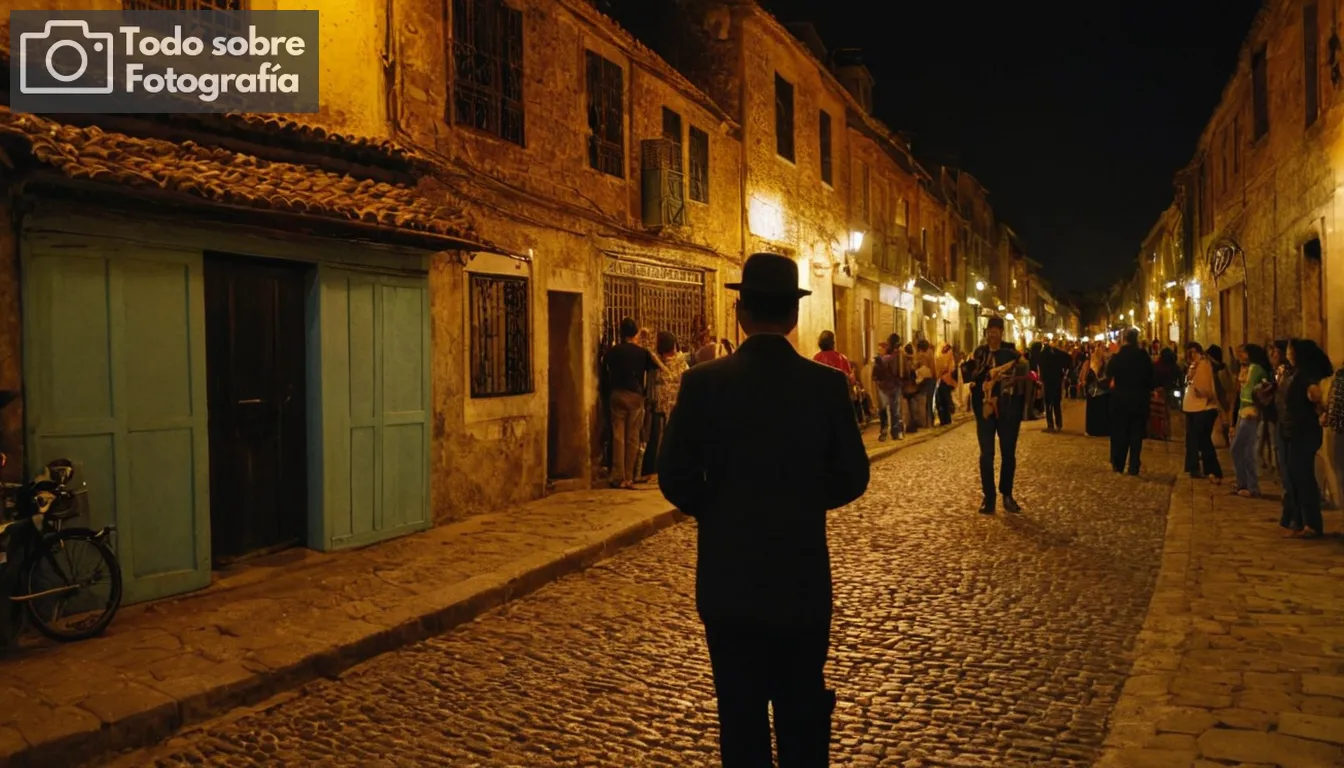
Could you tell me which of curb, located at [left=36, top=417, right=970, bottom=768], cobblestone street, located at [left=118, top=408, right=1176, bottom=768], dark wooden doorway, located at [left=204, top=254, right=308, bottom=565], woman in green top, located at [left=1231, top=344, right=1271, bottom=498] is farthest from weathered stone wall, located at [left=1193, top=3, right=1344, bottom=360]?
dark wooden doorway, located at [left=204, top=254, right=308, bottom=565]

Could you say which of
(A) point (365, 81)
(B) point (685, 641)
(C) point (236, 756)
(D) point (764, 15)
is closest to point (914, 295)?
(D) point (764, 15)

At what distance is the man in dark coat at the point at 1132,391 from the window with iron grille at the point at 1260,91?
166 inches

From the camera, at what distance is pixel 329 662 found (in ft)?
19.5

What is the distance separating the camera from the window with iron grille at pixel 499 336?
10.8 meters

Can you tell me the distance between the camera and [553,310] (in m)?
13.0

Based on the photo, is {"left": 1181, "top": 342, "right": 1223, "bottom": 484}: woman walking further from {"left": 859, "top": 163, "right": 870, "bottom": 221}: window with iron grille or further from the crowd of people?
{"left": 859, "top": 163, "right": 870, "bottom": 221}: window with iron grille

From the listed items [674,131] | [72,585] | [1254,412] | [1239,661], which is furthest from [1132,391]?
[72,585]

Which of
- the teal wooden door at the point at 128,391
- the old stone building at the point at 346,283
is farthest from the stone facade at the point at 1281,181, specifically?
the teal wooden door at the point at 128,391

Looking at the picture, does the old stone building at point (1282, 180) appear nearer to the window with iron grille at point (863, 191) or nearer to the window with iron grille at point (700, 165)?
the window with iron grille at point (700, 165)

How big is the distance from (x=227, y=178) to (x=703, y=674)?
189 inches

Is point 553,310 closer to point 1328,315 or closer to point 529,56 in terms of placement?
point 529,56

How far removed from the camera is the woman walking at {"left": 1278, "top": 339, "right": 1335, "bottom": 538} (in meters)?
8.67

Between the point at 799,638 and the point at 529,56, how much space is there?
1024cm

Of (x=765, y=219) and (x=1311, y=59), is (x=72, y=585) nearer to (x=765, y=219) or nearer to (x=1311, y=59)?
(x=1311, y=59)
